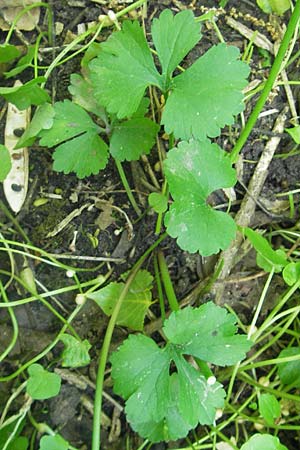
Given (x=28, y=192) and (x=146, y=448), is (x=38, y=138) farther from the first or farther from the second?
(x=146, y=448)

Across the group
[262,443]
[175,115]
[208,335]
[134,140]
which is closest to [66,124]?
[134,140]

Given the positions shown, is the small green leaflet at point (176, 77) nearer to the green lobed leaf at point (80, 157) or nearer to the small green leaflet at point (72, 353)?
the green lobed leaf at point (80, 157)

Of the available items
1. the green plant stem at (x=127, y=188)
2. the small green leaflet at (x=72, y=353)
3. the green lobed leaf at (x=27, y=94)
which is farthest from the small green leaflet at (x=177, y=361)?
the green lobed leaf at (x=27, y=94)

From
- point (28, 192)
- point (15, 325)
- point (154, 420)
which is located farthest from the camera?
point (28, 192)

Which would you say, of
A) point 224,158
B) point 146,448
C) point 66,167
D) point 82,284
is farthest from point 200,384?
point 66,167

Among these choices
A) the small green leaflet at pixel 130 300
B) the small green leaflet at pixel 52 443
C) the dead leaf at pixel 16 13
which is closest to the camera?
the small green leaflet at pixel 52 443

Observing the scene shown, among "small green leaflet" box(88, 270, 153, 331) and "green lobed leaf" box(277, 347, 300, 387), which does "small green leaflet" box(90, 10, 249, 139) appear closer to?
"small green leaflet" box(88, 270, 153, 331)
